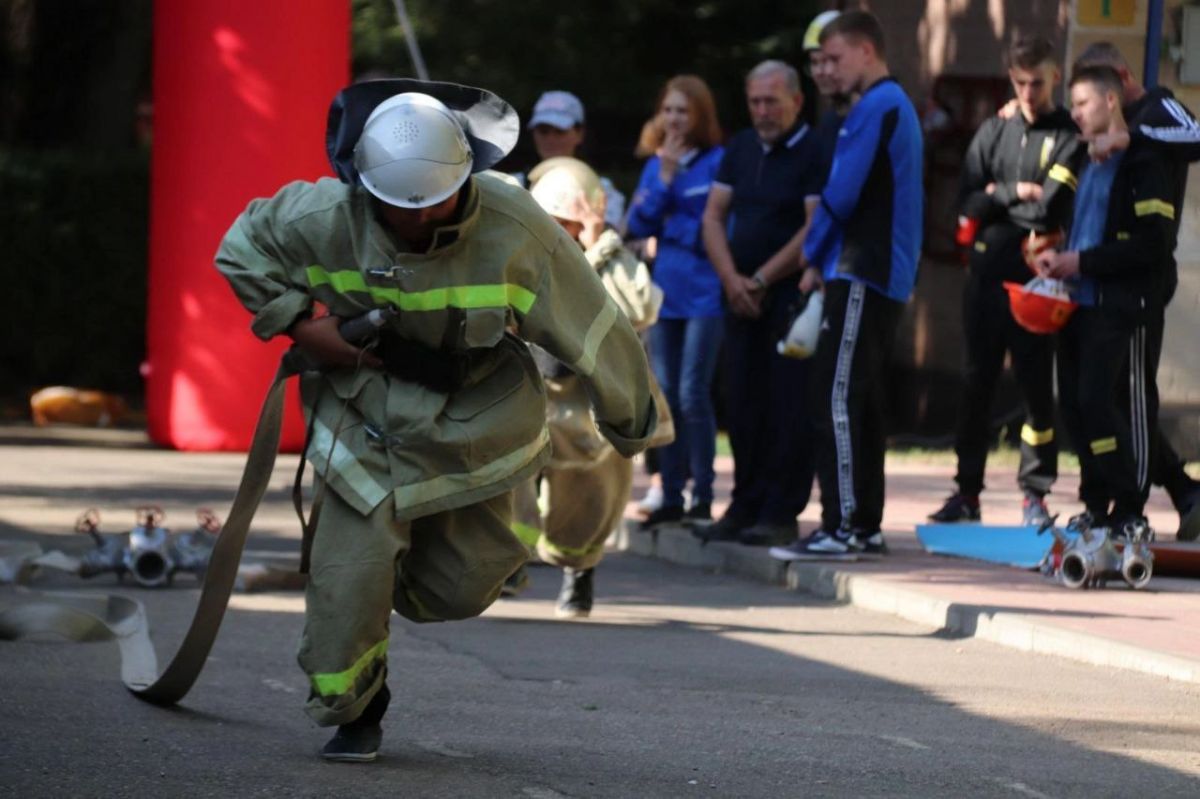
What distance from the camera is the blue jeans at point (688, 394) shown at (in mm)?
11375

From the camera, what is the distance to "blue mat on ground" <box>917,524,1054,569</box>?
34.5 feet

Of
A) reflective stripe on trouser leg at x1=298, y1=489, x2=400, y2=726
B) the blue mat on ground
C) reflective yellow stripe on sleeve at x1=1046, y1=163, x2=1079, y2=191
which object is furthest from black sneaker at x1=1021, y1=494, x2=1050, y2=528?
reflective stripe on trouser leg at x1=298, y1=489, x2=400, y2=726

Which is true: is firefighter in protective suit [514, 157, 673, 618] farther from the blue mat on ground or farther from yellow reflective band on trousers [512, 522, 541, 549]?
the blue mat on ground

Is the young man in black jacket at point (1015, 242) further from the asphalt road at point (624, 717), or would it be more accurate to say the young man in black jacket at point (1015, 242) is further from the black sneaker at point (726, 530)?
the asphalt road at point (624, 717)

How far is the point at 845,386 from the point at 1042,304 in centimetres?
98

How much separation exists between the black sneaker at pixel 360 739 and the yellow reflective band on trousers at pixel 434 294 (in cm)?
103

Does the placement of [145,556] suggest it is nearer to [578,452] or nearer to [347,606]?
[578,452]

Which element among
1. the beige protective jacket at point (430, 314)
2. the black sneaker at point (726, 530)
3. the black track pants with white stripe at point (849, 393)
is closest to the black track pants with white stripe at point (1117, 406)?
the black track pants with white stripe at point (849, 393)

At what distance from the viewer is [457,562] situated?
239 inches

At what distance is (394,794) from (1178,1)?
9.74 meters

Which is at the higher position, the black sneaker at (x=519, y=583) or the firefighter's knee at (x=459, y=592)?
the firefighter's knee at (x=459, y=592)

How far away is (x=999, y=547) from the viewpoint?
10828 millimetres


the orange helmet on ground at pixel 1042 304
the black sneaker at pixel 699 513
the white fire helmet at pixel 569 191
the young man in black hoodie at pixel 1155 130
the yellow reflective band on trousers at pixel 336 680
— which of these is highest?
the young man in black hoodie at pixel 1155 130

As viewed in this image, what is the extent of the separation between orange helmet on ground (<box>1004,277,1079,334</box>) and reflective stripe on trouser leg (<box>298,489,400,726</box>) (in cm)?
499
